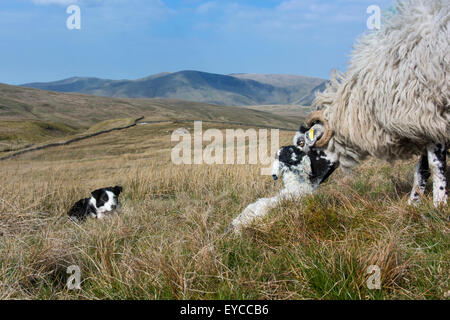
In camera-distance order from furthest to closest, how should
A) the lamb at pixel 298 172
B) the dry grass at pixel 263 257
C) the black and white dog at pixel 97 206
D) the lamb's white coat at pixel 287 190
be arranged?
the black and white dog at pixel 97 206
the lamb at pixel 298 172
the lamb's white coat at pixel 287 190
the dry grass at pixel 263 257

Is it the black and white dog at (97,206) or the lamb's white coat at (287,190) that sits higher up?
the lamb's white coat at (287,190)

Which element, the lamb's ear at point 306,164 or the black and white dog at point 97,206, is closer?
the lamb's ear at point 306,164

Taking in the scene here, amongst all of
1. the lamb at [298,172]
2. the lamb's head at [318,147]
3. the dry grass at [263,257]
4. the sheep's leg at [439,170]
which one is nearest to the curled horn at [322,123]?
the lamb's head at [318,147]

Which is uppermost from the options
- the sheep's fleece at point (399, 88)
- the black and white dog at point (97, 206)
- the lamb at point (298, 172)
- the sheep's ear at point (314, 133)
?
the sheep's fleece at point (399, 88)

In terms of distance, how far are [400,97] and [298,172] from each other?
1.76 metres

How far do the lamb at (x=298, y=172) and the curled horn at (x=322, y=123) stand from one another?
165 mm

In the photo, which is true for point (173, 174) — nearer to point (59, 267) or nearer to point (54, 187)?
point (54, 187)

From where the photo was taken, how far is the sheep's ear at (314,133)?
491 cm

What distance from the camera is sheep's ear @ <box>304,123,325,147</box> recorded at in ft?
16.1

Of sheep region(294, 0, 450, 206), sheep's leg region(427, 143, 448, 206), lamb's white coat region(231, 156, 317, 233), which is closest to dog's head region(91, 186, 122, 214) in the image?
lamb's white coat region(231, 156, 317, 233)

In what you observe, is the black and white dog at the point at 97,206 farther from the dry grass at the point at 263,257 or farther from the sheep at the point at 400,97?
the sheep at the point at 400,97

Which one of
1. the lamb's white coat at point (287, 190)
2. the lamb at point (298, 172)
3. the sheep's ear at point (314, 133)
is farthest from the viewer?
the sheep's ear at point (314, 133)

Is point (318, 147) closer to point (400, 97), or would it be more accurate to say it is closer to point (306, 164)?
point (306, 164)
